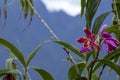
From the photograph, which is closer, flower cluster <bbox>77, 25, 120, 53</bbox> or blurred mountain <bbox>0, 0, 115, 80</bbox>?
flower cluster <bbox>77, 25, 120, 53</bbox>

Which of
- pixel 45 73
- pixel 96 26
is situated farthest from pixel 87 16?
pixel 45 73

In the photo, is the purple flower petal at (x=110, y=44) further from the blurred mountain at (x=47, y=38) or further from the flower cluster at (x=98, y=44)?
the blurred mountain at (x=47, y=38)

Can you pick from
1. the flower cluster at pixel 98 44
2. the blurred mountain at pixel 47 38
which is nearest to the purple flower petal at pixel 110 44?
the flower cluster at pixel 98 44

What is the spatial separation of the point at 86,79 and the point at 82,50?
63 mm

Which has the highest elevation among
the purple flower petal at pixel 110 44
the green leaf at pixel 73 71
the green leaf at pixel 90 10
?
the green leaf at pixel 90 10

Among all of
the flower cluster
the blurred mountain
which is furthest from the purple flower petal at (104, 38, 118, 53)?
the blurred mountain

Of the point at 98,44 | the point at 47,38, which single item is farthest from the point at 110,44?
the point at 47,38

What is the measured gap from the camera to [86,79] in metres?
0.58

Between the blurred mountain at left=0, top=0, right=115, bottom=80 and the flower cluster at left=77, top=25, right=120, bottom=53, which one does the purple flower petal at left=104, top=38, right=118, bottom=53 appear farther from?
the blurred mountain at left=0, top=0, right=115, bottom=80

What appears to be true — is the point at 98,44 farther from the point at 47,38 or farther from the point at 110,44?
the point at 47,38

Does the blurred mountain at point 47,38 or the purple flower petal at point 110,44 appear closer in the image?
the purple flower petal at point 110,44

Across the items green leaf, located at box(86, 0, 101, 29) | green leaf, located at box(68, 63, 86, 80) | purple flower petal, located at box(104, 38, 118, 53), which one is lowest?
green leaf, located at box(68, 63, 86, 80)

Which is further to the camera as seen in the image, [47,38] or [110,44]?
[47,38]

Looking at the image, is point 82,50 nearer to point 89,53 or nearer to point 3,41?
point 89,53
